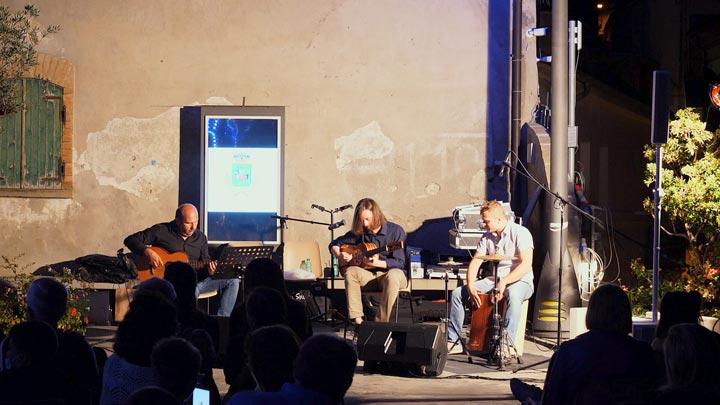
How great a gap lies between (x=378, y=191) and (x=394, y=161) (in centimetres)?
39

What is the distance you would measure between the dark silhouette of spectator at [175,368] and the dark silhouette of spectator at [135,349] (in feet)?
1.81

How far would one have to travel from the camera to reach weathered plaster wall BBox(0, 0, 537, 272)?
12352 mm

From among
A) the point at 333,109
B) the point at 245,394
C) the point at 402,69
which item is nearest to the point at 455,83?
the point at 402,69

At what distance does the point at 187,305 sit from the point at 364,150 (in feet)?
21.3

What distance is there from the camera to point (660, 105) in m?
9.07

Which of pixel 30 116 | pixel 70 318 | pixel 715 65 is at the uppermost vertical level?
pixel 715 65

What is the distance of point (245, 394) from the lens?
3.80m

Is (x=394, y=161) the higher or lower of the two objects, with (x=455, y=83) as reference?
lower

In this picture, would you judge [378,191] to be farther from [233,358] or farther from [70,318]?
[233,358]

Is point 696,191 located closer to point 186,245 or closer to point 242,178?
point 242,178

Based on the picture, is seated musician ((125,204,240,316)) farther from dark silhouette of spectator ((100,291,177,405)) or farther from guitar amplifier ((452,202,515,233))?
dark silhouette of spectator ((100,291,177,405))

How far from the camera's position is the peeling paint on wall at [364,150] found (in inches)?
486

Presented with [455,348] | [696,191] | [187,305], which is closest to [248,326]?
[187,305]

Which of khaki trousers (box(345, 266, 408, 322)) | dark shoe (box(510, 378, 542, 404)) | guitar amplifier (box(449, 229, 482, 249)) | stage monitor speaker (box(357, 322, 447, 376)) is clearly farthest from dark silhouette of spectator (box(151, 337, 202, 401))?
guitar amplifier (box(449, 229, 482, 249))
